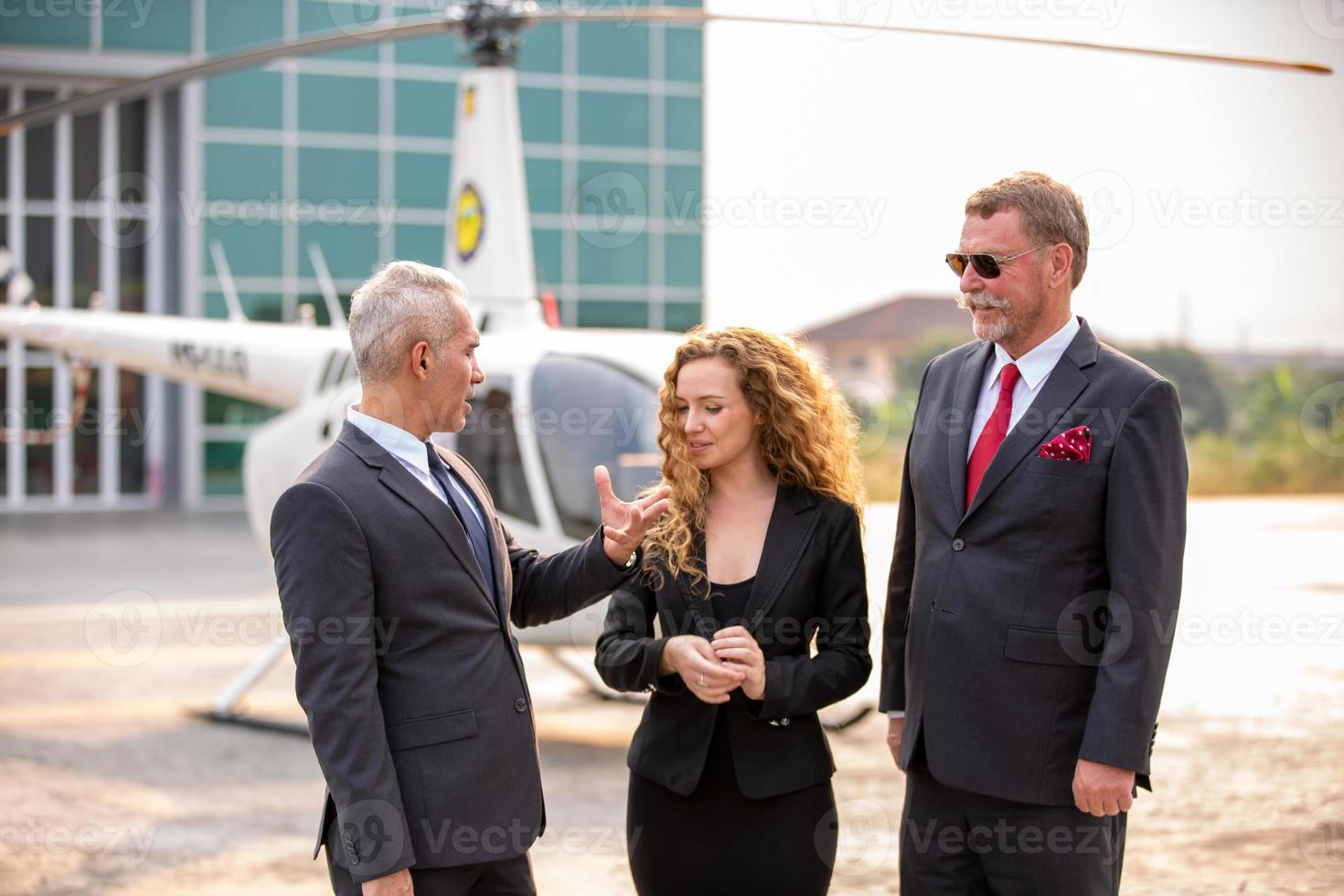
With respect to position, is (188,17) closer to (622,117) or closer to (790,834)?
(622,117)

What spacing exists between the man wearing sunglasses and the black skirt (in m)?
0.24

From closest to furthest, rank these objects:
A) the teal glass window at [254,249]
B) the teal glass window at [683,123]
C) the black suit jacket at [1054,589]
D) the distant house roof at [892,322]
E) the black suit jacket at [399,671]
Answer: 1. the black suit jacket at [399,671]
2. the black suit jacket at [1054,589]
3. the teal glass window at [254,249]
4. the teal glass window at [683,123]
5. the distant house roof at [892,322]

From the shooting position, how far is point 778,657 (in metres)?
2.57

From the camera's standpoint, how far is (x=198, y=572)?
42.8 feet

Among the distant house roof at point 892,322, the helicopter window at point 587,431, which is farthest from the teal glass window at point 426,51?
the helicopter window at point 587,431

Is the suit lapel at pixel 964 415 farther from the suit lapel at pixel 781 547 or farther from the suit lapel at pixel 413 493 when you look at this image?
the suit lapel at pixel 413 493

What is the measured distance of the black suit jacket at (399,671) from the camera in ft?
6.95

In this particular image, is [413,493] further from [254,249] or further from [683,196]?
[683,196]

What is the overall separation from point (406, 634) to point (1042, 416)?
4.31 ft

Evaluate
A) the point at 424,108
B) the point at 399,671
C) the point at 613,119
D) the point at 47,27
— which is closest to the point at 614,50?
the point at 613,119

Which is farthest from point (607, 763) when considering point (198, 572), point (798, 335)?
point (198, 572)

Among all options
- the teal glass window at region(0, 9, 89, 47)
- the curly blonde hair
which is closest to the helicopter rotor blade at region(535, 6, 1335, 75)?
the curly blonde hair

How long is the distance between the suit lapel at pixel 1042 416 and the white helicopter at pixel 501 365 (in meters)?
2.74

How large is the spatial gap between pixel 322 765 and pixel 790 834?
95cm
